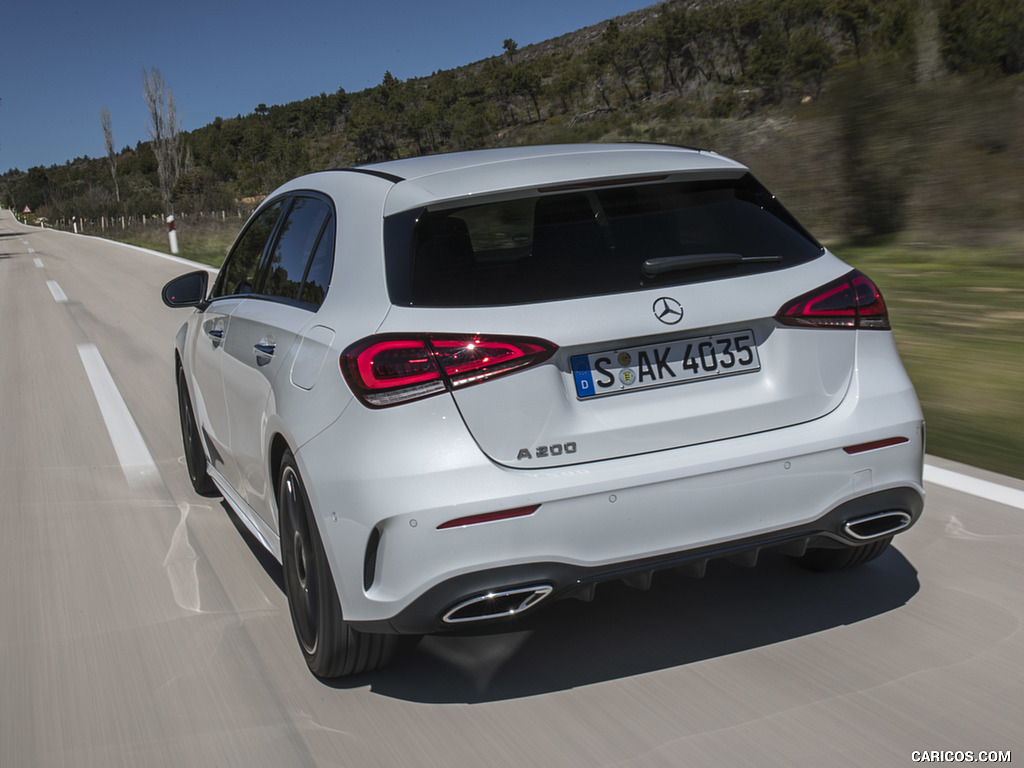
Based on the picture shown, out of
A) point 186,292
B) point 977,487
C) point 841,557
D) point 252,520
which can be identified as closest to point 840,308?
point 841,557

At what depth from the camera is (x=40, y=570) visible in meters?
4.50

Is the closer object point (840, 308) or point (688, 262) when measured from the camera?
point (688, 262)

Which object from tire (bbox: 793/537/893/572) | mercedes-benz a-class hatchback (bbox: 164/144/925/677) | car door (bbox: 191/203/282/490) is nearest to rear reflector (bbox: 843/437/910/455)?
mercedes-benz a-class hatchback (bbox: 164/144/925/677)

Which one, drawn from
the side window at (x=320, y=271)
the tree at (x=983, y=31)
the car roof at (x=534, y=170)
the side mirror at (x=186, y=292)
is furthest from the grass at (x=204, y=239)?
the car roof at (x=534, y=170)

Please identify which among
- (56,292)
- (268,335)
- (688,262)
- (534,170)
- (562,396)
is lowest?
(56,292)

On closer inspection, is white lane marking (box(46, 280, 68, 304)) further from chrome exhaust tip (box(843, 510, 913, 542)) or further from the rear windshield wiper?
chrome exhaust tip (box(843, 510, 913, 542))

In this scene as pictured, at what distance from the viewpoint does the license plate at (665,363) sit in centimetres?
287

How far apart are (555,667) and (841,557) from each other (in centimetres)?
119

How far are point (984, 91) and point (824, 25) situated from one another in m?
45.7

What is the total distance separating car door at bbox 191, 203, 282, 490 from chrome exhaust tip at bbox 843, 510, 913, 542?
7.68ft

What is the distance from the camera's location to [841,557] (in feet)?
12.5

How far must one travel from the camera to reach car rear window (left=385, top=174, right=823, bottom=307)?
9.69ft

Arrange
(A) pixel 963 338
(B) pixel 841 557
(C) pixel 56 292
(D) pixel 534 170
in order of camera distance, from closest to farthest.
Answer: (D) pixel 534 170 → (B) pixel 841 557 → (A) pixel 963 338 → (C) pixel 56 292

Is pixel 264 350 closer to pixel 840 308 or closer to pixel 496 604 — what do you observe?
pixel 496 604
